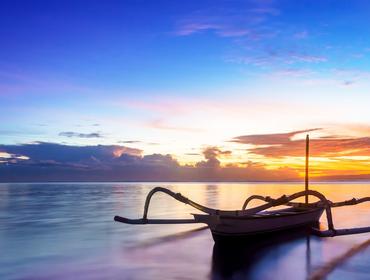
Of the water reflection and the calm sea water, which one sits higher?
the water reflection

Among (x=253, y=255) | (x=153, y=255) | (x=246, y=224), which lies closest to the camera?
(x=253, y=255)

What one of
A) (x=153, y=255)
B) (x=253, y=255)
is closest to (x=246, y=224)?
(x=253, y=255)

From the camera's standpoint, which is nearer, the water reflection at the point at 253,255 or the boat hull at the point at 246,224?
the water reflection at the point at 253,255

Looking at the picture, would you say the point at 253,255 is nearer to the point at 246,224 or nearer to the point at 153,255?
the point at 246,224

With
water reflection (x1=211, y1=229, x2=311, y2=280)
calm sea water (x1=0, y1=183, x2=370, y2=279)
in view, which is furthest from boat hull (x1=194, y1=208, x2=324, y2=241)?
calm sea water (x1=0, y1=183, x2=370, y2=279)

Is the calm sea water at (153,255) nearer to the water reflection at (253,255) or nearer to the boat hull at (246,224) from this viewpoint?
the water reflection at (253,255)

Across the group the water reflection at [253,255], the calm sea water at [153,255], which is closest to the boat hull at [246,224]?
the water reflection at [253,255]

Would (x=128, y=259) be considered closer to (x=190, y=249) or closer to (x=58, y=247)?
(x=190, y=249)

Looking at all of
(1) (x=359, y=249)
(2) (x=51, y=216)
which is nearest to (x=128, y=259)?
(1) (x=359, y=249)

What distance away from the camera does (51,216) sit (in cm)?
2942

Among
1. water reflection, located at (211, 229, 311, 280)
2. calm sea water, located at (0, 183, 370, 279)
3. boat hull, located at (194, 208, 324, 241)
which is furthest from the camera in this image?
boat hull, located at (194, 208, 324, 241)

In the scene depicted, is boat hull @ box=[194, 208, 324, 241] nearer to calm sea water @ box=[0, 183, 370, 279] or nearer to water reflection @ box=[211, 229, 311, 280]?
water reflection @ box=[211, 229, 311, 280]

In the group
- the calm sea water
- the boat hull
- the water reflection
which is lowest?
the calm sea water

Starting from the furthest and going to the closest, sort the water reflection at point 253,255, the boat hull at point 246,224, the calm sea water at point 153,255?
the boat hull at point 246,224 < the calm sea water at point 153,255 < the water reflection at point 253,255
